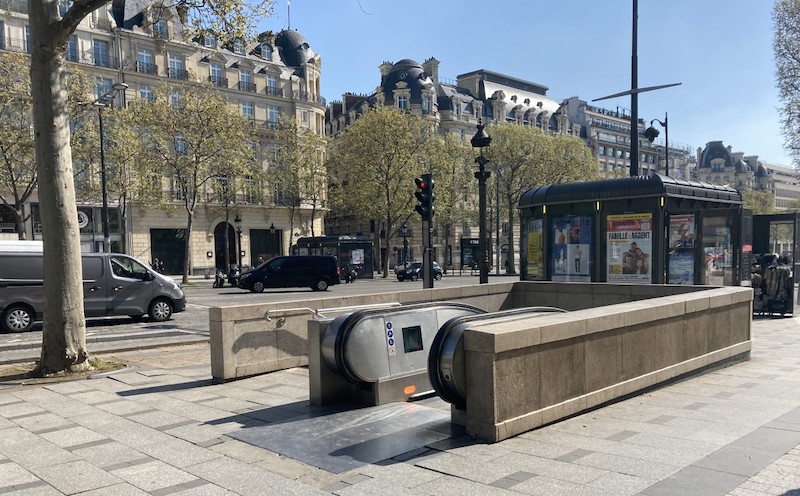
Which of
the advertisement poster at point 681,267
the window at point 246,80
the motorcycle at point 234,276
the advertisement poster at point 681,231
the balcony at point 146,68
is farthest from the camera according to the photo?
the window at point 246,80

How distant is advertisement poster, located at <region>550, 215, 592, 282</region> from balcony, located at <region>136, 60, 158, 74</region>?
42.6 meters

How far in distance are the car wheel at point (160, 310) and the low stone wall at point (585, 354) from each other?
1298cm

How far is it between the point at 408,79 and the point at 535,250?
192ft

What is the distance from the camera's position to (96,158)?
101 ft

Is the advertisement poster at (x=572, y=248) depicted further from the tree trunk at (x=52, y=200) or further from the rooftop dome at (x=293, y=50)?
the rooftop dome at (x=293, y=50)

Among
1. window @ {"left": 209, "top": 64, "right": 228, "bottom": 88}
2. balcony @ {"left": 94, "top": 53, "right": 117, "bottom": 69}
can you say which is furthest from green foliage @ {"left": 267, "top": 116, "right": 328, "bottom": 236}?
balcony @ {"left": 94, "top": 53, "right": 117, "bottom": 69}

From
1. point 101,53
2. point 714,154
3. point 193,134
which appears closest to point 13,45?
point 101,53

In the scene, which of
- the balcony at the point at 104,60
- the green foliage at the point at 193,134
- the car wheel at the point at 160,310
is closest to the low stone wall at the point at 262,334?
the car wheel at the point at 160,310

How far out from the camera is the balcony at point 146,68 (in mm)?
47188

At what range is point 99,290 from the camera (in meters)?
15.5

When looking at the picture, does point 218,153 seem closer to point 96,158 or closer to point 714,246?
point 96,158

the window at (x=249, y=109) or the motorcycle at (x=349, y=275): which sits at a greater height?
the window at (x=249, y=109)

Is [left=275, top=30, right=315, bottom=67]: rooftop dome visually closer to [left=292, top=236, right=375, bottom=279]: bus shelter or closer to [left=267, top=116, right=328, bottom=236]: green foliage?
[left=267, top=116, right=328, bottom=236]: green foliage

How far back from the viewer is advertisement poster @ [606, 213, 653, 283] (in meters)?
13.5
